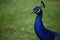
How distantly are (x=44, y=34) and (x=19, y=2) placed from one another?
367 millimetres

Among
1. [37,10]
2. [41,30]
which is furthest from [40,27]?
[37,10]

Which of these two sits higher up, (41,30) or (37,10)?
(37,10)

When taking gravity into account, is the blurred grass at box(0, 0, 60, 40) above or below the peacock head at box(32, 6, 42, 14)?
below

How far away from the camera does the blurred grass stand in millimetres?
2217

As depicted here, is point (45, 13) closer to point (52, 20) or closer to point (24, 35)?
point (52, 20)

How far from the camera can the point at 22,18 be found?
2240 millimetres

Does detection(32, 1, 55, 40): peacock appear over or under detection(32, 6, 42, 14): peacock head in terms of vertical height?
under

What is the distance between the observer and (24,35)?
2232 mm

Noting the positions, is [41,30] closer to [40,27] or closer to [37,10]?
[40,27]

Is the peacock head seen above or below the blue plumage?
above

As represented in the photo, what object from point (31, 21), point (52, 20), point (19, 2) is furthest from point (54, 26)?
point (19, 2)

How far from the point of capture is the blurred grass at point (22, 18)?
2.22 m

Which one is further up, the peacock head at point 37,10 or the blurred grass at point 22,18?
the peacock head at point 37,10

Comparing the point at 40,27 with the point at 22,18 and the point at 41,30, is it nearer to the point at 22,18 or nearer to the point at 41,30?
the point at 41,30
